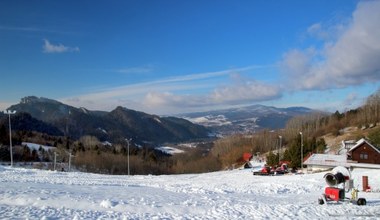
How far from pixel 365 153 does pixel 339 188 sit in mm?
53700

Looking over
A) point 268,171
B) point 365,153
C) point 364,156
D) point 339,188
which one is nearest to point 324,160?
point 364,156

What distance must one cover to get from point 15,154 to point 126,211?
4384 inches

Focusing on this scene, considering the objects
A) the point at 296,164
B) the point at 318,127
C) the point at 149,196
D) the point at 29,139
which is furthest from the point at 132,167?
the point at 149,196

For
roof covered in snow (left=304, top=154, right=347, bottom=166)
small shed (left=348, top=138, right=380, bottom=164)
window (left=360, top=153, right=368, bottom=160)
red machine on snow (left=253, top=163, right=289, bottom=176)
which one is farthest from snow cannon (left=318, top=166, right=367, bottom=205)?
window (left=360, top=153, right=368, bottom=160)

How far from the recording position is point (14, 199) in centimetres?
1559

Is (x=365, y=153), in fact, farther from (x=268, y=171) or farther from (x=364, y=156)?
(x=268, y=171)

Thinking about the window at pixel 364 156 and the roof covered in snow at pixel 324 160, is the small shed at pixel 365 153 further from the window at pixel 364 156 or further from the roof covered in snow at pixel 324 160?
the roof covered in snow at pixel 324 160

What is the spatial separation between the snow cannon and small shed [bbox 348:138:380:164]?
Result: 51551mm

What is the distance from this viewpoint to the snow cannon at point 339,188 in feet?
63.4

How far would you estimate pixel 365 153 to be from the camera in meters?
67.9

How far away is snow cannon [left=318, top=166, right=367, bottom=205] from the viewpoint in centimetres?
1933

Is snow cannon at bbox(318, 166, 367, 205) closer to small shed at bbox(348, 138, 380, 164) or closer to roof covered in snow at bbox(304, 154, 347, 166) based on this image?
roof covered in snow at bbox(304, 154, 347, 166)

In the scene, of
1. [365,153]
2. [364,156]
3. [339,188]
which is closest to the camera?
[339,188]

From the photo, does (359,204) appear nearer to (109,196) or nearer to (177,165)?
(109,196)
